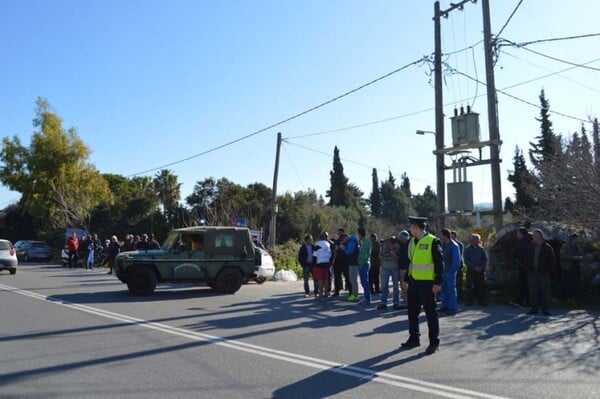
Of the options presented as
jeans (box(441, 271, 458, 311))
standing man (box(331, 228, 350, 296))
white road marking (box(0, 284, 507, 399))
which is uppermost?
standing man (box(331, 228, 350, 296))

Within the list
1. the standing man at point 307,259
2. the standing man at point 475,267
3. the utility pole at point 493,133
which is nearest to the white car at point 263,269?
the standing man at point 307,259

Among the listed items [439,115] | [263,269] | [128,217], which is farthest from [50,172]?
[439,115]

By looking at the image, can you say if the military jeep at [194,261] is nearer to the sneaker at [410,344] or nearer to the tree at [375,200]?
the sneaker at [410,344]

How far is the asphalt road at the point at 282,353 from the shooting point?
6172mm

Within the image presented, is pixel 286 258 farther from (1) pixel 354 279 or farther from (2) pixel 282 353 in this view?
(2) pixel 282 353

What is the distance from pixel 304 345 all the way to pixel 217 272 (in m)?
8.11

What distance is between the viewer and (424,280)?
816 centimetres

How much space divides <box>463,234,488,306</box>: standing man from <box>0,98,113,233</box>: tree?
115ft

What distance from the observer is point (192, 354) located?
7867 millimetres

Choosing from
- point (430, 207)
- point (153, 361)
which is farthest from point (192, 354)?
point (430, 207)

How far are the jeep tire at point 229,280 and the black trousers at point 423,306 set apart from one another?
875 centimetres

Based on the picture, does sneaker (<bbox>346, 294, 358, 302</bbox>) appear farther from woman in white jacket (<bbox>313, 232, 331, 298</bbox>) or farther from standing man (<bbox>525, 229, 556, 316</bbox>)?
standing man (<bbox>525, 229, 556, 316</bbox>)

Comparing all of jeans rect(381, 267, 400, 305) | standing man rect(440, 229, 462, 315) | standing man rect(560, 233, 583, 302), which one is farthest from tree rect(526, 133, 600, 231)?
jeans rect(381, 267, 400, 305)

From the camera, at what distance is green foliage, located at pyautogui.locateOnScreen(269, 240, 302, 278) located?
25.3m
